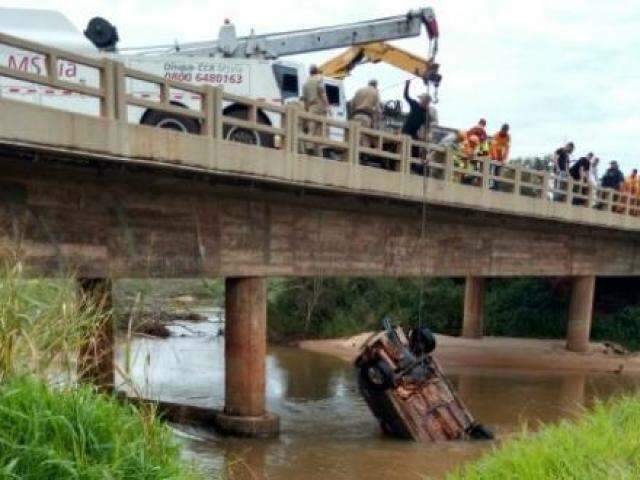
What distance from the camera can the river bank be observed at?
Result: 822 inches

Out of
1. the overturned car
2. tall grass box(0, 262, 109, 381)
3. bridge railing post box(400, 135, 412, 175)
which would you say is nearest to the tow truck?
bridge railing post box(400, 135, 412, 175)

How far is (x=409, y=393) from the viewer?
11.4 m

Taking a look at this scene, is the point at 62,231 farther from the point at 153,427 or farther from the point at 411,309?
the point at 411,309

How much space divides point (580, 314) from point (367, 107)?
40.4 ft

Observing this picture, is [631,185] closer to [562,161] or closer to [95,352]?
[562,161]

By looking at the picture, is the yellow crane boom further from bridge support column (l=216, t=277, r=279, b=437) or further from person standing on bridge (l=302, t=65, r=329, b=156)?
bridge support column (l=216, t=277, r=279, b=437)

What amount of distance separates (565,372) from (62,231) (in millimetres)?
15648

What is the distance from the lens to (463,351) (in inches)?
869

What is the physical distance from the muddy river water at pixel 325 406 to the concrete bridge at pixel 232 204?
0.87 meters

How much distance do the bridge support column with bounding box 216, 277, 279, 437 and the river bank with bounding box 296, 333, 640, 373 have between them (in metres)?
10.8

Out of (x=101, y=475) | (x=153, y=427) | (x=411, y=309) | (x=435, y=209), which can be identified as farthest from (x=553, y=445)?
(x=411, y=309)

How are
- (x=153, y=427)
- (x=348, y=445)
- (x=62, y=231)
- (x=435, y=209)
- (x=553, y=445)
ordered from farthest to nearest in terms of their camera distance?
(x=435, y=209) → (x=348, y=445) → (x=62, y=231) → (x=553, y=445) → (x=153, y=427)

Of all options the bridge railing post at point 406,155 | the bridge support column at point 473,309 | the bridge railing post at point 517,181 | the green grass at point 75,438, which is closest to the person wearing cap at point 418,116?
the bridge railing post at point 406,155

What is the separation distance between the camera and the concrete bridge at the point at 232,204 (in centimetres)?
812
